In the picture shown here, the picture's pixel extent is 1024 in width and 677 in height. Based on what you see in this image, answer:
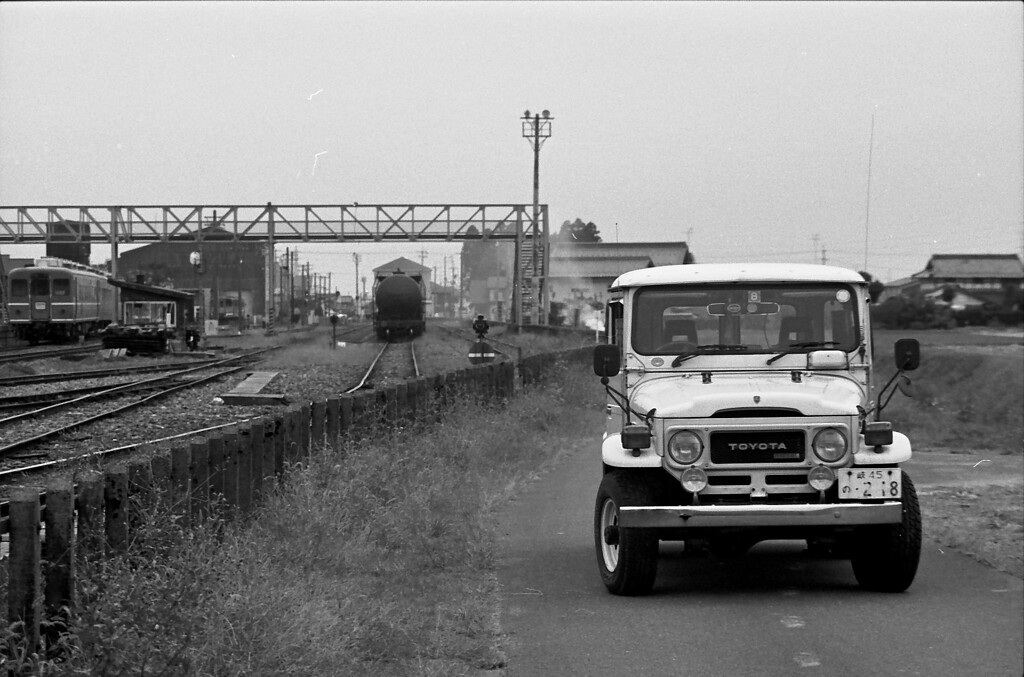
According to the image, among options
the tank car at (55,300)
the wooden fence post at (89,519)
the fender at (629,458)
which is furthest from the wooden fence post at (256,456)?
the tank car at (55,300)

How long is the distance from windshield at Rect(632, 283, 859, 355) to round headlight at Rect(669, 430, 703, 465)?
3.38 ft

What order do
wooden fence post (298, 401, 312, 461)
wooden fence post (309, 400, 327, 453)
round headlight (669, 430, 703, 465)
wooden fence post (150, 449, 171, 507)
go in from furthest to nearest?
1. wooden fence post (309, 400, 327, 453)
2. wooden fence post (298, 401, 312, 461)
3. round headlight (669, 430, 703, 465)
4. wooden fence post (150, 449, 171, 507)

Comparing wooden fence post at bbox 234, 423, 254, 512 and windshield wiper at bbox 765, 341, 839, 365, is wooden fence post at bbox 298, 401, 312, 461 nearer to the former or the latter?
wooden fence post at bbox 234, 423, 254, 512

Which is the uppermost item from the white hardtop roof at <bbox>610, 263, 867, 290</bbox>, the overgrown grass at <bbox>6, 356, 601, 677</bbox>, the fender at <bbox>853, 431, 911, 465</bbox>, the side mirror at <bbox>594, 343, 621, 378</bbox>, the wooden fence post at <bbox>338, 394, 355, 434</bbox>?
the white hardtop roof at <bbox>610, 263, 867, 290</bbox>

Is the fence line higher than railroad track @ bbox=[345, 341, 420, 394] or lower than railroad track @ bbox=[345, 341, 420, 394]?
higher

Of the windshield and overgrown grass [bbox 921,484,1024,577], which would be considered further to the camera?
overgrown grass [bbox 921,484,1024,577]

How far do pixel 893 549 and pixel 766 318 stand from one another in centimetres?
183

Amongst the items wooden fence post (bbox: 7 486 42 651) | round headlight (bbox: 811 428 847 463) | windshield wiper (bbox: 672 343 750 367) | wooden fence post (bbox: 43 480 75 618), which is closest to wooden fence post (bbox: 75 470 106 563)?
wooden fence post (bbox: 43 480 75 618)

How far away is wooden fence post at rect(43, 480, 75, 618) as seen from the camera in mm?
4969

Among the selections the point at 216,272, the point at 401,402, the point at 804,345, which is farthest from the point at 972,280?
the point at 216,272

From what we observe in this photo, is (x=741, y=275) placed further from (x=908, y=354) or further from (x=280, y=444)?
(x=280, y=444)

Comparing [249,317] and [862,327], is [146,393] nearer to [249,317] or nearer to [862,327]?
[862,327]

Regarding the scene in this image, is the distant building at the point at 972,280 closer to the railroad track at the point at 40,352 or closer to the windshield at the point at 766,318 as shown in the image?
the windshield at the point at 766,318

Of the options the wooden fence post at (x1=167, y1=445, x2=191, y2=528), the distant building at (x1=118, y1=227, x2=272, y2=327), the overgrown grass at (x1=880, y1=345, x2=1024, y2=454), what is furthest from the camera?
the distant building at (x1=118, y1=227, x2=272, y2=327)
